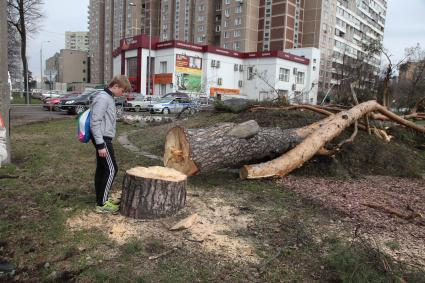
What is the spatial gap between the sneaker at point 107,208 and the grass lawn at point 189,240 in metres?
0.08

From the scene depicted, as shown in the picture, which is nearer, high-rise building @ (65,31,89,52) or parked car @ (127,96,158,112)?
parked car @ (127,96,158,112)

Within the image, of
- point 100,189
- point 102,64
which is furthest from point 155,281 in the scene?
point 102,64

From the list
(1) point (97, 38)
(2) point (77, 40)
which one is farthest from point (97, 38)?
(2) point (77, 40)

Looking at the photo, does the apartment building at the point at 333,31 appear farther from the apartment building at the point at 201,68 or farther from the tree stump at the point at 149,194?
the tree stump at the point at 149,194

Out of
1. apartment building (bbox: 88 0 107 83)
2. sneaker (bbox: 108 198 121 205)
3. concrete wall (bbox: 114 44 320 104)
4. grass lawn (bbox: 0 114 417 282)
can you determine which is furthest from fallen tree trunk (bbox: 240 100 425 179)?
apartment building (bbox: 88 0 107 83)

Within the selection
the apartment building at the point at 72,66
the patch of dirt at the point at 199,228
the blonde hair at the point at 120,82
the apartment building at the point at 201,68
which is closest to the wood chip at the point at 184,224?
the patch of dirt at the point at 199,228

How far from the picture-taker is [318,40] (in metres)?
71.4

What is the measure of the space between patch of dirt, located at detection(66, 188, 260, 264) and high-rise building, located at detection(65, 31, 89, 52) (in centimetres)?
13042

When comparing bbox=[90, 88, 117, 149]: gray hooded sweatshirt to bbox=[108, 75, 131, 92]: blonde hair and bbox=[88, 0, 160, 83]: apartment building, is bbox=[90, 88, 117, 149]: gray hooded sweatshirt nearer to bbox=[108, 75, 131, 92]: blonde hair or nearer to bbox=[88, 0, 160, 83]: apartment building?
bbox=[108, 75, 131, 92]: blonde hair

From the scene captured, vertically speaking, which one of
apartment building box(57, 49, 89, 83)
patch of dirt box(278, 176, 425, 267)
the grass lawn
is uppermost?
apartment building box(57, 49, 89, 83)

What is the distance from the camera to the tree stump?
4.14m

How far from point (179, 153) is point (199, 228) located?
188cm

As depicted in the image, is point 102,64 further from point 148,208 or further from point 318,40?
point 148,208

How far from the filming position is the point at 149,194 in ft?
13.6
